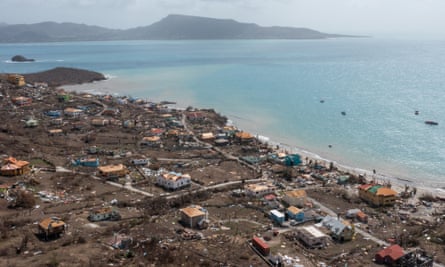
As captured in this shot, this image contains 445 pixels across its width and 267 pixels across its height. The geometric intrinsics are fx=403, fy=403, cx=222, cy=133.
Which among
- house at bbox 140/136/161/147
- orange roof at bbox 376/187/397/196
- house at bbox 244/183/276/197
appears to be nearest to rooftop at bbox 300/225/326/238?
house at bbox 244/183/276/197

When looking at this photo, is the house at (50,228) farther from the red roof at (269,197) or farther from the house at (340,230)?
the house at (340,230)

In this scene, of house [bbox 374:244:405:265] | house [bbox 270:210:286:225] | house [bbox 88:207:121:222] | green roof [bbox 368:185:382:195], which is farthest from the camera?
green roof [bbox 368:185:382:195]

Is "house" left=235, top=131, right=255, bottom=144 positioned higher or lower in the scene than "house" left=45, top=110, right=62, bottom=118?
lower

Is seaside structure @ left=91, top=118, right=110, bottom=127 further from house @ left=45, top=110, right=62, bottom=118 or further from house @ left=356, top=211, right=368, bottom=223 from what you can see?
house @ left=356, top=211, right=368, bottom=223

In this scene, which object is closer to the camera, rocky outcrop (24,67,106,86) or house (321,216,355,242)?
house (321,216,355,242)

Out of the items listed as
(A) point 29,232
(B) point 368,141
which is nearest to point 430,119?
(B) point 368,141

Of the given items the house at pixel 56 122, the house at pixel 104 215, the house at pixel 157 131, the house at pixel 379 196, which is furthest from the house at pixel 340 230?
the house at pixel 56 122
